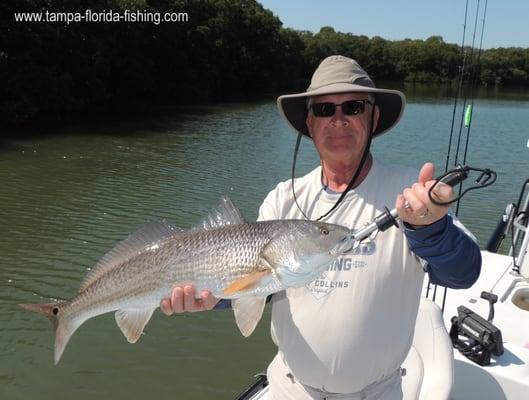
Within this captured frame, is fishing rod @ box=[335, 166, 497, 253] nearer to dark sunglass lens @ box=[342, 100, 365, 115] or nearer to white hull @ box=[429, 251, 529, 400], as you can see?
dark sunglass lens @ box=[342, 100, 365, 115]

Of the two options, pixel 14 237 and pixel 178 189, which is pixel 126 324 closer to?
pixel 14 237

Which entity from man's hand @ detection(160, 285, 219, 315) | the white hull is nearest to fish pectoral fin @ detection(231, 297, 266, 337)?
man's hand @ detection(160, 285, 219, 315)

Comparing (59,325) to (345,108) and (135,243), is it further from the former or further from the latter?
(345,108)

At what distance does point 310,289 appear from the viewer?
2.68m

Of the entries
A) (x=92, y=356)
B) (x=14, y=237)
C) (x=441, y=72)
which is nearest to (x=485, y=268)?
(x=92, y=356)

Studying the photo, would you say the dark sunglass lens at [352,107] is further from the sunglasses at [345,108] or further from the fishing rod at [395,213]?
the fishing rod at [395,213]

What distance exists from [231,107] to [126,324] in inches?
1627

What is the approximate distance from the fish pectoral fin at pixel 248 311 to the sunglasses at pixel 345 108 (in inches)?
44.3

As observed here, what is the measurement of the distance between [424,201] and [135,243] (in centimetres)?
162

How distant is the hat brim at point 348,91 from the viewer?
109 inches

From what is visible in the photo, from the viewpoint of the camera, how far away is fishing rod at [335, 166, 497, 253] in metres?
2.08

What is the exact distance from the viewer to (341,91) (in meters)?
2.75

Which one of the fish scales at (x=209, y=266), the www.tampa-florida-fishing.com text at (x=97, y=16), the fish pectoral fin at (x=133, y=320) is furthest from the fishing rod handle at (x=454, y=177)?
the www.tampa-florida-fishing.com text at (x=97, y=16)

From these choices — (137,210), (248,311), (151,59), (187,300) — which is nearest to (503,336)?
(248,311)
